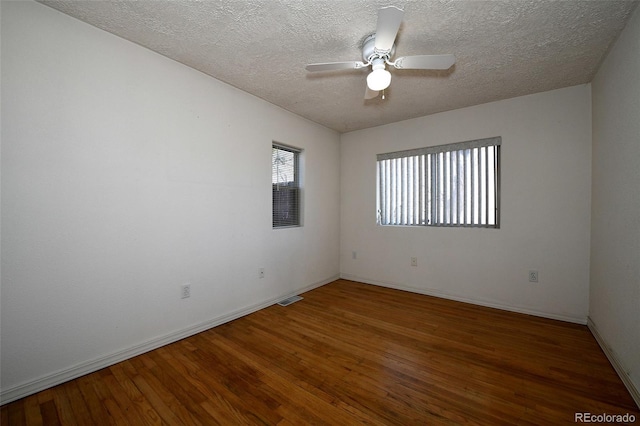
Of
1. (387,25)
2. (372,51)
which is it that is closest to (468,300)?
(372,51)

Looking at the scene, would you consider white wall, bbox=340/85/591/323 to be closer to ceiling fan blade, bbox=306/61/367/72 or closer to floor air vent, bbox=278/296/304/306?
floor air vent, bbox=278/296/304/306

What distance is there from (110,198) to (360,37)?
7.58 feet

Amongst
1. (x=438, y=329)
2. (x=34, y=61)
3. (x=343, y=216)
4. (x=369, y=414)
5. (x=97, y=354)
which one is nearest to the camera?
(x=369, y=414)

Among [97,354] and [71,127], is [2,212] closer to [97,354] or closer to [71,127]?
[71,127]

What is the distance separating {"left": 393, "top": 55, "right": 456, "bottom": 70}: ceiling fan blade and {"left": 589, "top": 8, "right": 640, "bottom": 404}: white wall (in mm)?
1170

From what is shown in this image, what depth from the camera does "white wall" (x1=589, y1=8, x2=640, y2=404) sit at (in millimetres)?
1643

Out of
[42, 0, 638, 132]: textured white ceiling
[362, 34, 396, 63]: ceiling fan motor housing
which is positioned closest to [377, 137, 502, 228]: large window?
[42, 0, 638, 132]: textured white ceiling

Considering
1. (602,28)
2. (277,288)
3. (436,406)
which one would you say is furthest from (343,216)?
(602,28)

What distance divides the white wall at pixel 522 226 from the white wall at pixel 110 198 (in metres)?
2.38

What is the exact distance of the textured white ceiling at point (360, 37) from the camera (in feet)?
5.42

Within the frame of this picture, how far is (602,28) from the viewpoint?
1.81 metres

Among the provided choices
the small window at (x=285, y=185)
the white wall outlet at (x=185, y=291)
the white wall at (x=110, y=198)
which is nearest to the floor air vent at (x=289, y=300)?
the white wall at (x=110, y=198)

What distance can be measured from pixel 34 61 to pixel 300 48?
1806mm

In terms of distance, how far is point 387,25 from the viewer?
145 cm
